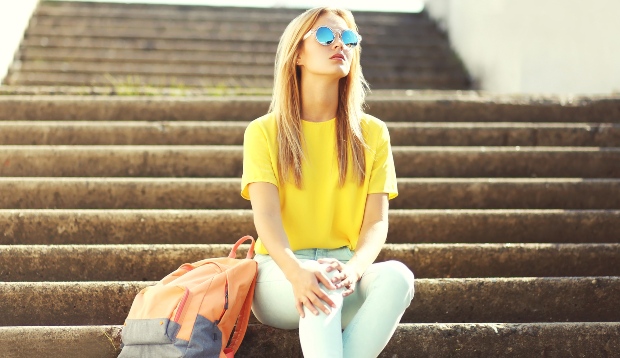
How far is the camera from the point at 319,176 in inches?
94.6

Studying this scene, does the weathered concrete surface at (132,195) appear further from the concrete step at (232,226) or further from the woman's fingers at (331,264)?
the woman's fingers at (331,264)

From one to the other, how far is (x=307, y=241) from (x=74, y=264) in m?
1.14

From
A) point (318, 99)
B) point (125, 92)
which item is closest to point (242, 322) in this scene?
point (318, 99)

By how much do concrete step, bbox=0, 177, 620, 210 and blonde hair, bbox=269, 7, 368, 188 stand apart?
1.25 metres

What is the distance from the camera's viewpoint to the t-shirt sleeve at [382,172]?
2.41 m

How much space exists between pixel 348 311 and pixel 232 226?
1198 millimetres

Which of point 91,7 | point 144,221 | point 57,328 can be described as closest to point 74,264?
point 144,221

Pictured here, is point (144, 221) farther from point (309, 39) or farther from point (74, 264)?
point (309, 39)

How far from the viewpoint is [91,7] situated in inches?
305

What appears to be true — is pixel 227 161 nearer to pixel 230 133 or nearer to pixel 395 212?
pixel 230 133

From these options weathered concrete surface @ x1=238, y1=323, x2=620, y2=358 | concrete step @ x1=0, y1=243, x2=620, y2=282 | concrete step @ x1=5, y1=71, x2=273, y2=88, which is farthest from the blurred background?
weathered concrete surface @ x1=238, y1=323, x2=620, y2=358

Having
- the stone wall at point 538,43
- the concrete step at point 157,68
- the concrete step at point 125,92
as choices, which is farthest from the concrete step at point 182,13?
the concrete step at point 125,92

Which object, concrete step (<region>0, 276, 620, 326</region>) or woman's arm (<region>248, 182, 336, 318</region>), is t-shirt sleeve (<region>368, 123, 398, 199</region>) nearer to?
woman's arm (<region>248, 182, 336, 318</region>)

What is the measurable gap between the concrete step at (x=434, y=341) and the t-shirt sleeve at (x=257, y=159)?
1.53 ft
